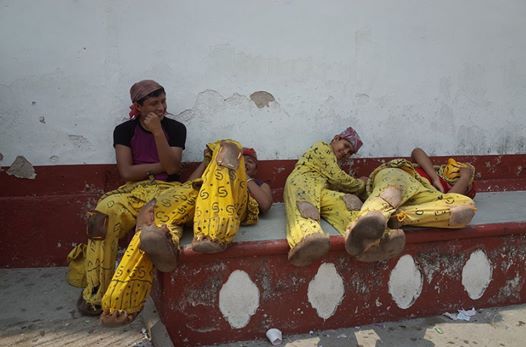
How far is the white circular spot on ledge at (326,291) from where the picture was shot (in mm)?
2914

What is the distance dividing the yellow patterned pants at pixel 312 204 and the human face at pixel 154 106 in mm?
1025

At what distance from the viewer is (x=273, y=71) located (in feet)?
12.3

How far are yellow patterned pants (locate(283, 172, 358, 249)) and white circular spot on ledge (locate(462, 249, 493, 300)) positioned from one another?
0.92 m

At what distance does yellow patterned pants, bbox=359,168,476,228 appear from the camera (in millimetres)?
2891

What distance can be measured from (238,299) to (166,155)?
1.05m

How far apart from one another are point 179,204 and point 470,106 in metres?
2.91

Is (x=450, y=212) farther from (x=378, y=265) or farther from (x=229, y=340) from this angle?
(x=229, y=340)

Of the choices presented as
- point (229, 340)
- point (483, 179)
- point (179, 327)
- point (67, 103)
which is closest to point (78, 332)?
point (179, 327)

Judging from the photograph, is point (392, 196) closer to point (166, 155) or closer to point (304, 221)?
point (304, 221)

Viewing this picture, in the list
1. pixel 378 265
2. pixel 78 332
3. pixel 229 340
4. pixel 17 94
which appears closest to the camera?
pixel 78 332

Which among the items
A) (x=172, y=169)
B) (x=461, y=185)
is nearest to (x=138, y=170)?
(x=172, y=169)

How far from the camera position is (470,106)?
425cm

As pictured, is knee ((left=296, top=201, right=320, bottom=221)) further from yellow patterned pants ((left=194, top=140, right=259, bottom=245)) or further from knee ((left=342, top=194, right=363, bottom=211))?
yellow patterned pants ((left=194, top=140, right=259, bottom=245))

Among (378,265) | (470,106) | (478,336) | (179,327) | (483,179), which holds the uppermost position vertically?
(470,106)
